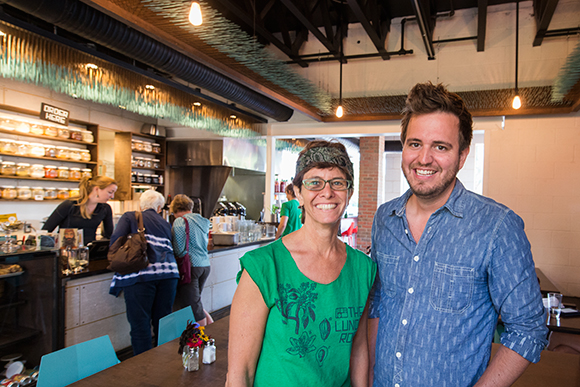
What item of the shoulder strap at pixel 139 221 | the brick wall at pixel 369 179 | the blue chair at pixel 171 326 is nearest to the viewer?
the blue chair at pixel 171 326

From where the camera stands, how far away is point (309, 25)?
4641 millimetres

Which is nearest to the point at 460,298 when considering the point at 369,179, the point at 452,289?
the point at 452,289

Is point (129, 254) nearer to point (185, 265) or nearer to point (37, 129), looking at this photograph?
point (185, 265)

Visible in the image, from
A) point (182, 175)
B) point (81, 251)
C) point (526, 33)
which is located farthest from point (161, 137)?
point (526, 33)

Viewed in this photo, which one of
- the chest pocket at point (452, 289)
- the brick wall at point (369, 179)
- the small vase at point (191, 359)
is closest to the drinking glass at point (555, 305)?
the chest pocket at point (452, 289)

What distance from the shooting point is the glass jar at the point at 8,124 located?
Answer: 18.2ft

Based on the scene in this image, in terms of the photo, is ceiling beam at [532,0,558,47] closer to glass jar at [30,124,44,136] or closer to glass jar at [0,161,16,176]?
glass jar at [30,124,44,136]

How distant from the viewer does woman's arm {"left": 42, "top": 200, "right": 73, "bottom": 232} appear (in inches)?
171

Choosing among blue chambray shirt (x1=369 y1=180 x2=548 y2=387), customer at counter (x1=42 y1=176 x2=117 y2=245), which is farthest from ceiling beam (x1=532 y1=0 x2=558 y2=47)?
customer at counter (x1=42 y1=176 x2=117 y2=245)

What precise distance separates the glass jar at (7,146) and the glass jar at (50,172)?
1.87 ft

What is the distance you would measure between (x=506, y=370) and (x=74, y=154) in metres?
7.01

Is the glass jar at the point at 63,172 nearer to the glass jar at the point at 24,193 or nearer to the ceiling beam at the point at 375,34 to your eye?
the glass jar at the point at 24,193

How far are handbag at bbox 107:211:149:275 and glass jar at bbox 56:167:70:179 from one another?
357cm

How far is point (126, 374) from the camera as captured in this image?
1.87 meters
